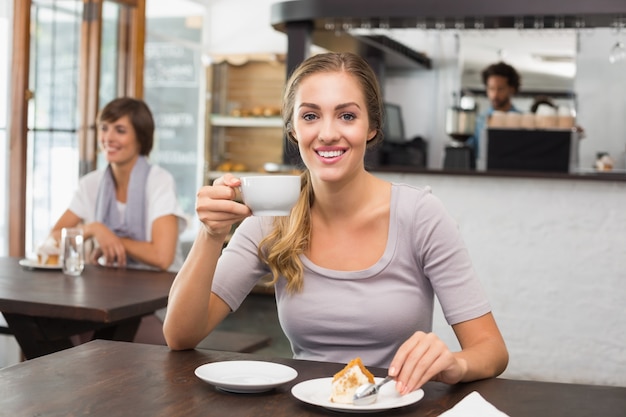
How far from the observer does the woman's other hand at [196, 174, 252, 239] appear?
1.55m

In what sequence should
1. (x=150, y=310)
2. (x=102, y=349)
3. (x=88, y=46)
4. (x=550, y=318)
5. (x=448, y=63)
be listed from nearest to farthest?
(x=102, y=349), (x=150, y=310), (x=550, y=318), (x=88, y=46), (x=448, y=63)

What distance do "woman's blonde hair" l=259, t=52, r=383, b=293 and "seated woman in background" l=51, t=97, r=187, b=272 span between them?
1457mm

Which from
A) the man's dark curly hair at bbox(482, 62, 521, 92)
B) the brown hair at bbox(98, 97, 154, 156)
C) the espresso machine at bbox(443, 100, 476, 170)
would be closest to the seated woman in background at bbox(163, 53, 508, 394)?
the brown hair at bbox(98, 97, 154, 156)

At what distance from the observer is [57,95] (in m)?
5.21

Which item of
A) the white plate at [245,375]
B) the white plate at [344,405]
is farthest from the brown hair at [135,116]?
the white plate at [344,405]

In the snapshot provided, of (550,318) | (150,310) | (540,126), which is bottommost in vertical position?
(550,318)

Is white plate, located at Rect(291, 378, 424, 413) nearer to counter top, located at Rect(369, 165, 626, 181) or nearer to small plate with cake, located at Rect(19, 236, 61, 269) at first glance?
small plate with cake, located at Rect(19, 236, 61, 269)

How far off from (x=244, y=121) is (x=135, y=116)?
406 cm

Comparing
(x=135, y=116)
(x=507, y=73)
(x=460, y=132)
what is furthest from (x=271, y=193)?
(x=507, y=73)

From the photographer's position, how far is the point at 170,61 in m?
7.95

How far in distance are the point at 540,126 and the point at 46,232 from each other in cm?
294

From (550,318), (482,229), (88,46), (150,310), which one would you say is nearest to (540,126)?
(482,229)

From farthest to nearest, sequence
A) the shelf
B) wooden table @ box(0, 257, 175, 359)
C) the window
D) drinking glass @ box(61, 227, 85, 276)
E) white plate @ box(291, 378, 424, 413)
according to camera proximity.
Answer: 1. the shelf
2. the window
3. drinking glass @ box(61, 227, 85, 276)
4. wooden table @ box(0, 257, 175, 359)
5. white plate @ box(291, 378, 424, 413)

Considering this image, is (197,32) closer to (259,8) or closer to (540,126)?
(259,8)
